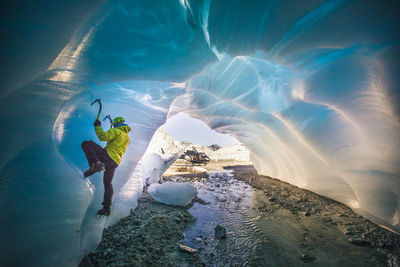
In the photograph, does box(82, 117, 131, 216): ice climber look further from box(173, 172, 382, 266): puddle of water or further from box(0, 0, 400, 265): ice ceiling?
box(173, 172, 382, 266): puddle of water

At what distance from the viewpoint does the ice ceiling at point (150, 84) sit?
1727 millimetres

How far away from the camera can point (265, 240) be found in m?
2.47

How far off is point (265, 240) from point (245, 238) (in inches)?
13.1

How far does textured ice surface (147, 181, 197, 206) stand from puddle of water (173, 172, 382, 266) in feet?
1.04

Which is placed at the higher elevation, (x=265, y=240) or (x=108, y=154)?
(x=108, y=154)

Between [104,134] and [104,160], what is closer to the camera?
[104,134]

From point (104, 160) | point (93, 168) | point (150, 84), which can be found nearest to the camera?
point (93, 168)

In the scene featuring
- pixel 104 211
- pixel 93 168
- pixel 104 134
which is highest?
pixel 104 134

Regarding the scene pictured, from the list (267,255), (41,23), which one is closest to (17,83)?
(41,23)

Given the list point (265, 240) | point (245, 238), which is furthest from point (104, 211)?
point (265, 240)

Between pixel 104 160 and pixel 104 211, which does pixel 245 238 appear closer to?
pixel 104 211

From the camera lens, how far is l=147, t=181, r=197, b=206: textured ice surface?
12.4 feet

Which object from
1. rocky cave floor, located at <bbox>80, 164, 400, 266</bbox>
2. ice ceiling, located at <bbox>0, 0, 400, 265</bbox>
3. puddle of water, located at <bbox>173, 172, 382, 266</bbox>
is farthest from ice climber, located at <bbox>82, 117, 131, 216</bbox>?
puddle of water, located at <bbox>173, 172, 382, 266</bbox>

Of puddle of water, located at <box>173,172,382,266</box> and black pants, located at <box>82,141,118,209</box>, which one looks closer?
puddle of water, located at <box>173,172,382,266</box>
